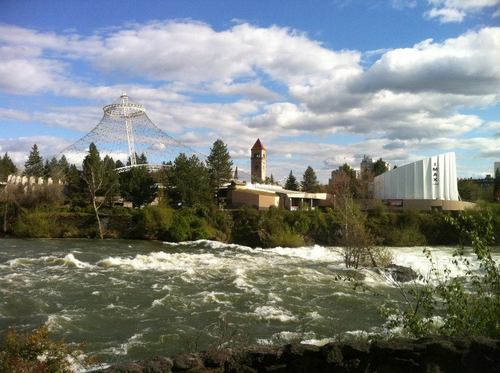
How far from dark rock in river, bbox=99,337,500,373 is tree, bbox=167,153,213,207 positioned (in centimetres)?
5537

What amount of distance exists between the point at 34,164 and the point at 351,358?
12155 centimetres

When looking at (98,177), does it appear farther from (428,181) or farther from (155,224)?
(428,181)

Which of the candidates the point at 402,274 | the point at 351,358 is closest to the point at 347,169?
the point at 402,274

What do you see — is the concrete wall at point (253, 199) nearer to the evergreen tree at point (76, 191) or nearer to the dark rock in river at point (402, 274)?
the evergreen tree at point (76, 191)

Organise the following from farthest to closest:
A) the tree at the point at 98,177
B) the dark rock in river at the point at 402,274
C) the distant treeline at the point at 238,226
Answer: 1. the tree at the point at 98,177
2. the distant treeline at the point at 238,226
3. the dark rock in river at the point at 402,274

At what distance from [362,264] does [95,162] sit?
48778 millimetres

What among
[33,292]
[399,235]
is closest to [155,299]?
[33,292]

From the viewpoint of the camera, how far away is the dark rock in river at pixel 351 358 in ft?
21.8

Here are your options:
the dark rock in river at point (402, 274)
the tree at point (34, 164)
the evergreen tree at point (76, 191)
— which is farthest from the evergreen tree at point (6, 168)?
the dark rock in river at point (402, 274)

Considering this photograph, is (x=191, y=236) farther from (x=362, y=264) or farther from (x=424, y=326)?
(x=424, y=326)

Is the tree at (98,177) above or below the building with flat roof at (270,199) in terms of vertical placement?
above

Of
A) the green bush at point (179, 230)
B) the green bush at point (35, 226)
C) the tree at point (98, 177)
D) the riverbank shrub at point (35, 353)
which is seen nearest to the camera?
the riverbank shrub at point (35, 353)

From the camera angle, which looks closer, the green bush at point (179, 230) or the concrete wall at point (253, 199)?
the green bush at point (179, 230)

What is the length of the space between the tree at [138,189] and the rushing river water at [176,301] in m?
35.0
